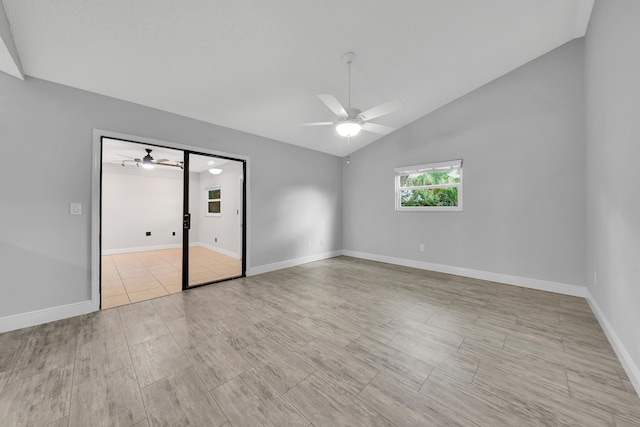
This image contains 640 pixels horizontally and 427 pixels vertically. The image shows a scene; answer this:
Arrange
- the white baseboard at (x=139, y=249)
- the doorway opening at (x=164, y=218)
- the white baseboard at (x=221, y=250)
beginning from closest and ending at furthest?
A: the doorway opening at (x=164, y=218) → the white baseboard at (x=221, y=250) → the white baseboard at (x=139, y=249)

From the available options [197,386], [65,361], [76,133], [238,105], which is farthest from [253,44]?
[65,361]

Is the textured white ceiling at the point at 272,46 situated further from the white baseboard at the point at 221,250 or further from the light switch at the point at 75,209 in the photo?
the white baseboard at the point at 221,250

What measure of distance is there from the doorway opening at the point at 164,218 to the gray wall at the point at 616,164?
439cm

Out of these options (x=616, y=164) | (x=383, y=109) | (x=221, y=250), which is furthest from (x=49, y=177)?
(x=616, y=164)

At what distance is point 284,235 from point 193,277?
177 centimetres

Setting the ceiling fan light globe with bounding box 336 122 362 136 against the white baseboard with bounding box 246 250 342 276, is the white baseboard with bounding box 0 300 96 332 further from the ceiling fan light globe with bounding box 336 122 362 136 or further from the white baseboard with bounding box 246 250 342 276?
the ceiling fan light globe with bounding box 336 122 362 136

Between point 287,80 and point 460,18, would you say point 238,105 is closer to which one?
point 287,80

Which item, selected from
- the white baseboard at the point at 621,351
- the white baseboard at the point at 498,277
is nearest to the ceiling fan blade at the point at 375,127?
the white baseboard at the point at 498,277

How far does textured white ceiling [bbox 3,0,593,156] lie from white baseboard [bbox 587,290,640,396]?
3.37 m

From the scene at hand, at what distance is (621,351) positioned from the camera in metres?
1.79

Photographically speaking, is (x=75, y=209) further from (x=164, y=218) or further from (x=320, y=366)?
(x=164, y=218)

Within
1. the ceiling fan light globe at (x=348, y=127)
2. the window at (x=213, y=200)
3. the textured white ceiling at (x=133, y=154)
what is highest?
the textured white ceiling at (x=133, y=154)

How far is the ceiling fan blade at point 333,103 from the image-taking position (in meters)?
2.37

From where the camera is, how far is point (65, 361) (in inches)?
71.4
